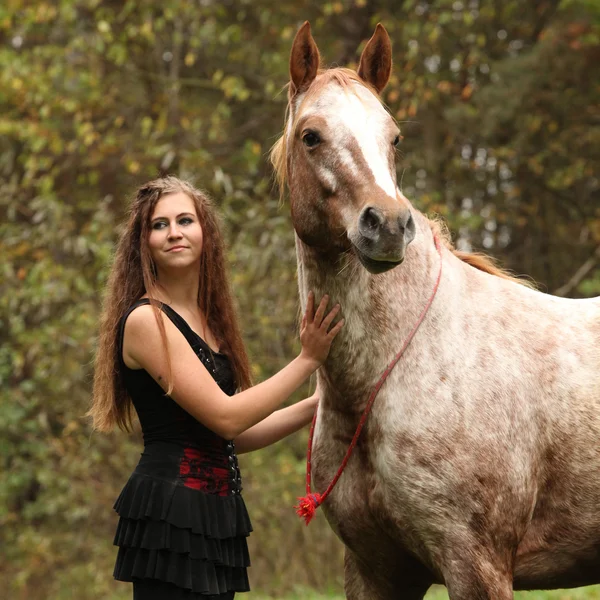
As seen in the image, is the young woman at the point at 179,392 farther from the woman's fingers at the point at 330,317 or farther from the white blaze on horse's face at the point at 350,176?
the white blaze on horse's face at the point at 350,176

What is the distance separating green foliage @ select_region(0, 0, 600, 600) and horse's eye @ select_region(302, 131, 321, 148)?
5.16m

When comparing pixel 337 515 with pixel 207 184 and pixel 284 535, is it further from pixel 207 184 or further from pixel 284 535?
pixel 207 184

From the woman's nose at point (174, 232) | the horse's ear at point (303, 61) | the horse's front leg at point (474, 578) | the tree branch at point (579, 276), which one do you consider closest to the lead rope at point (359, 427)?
the horse's front leg at point (474, 578)

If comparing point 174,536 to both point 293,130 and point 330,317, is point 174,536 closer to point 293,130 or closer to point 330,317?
point 330,317

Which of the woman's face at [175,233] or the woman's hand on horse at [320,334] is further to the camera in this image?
the woman's face at [175,233]

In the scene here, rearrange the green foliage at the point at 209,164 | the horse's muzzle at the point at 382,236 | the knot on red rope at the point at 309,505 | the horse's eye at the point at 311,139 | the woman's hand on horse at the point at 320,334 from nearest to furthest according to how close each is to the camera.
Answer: the horse's muzzle at the point at 382,236 < the horse's eye at the point at 311,139 < the woman's hand on horse at the point at 320,334 < the knot on red rope at the point at 309,505 < the green foliage at the point at 209,164

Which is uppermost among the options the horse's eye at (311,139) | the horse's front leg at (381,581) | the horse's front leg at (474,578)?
the horse's eye at (311,139)

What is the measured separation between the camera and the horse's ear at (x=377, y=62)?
3.04 meters

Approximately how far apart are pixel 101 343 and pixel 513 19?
7749 millimetres

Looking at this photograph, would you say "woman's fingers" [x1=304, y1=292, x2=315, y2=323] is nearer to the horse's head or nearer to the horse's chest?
the horse's head

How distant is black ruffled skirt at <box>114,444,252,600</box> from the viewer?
111 inches

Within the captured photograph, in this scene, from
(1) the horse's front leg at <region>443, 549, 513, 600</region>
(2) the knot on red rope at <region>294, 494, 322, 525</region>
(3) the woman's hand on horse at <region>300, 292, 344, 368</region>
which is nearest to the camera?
(1) the horse's front leg at <region>443, 549, 513, 600</region>

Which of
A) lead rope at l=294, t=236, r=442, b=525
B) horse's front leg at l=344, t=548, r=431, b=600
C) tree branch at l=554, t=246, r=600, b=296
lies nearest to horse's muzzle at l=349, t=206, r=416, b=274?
lead rope at l=294, t=236, r=442, b=525

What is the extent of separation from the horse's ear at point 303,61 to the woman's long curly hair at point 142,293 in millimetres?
554
